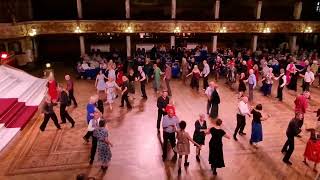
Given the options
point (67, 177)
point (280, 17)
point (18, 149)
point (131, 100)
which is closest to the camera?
point (67, 177)

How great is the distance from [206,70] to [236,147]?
19.0ft

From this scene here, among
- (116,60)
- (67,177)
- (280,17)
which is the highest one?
(280,17)

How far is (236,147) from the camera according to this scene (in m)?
9.57

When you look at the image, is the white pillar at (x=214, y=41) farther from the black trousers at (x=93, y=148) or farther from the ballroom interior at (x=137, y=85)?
the black trousers at (x=93, y=148)

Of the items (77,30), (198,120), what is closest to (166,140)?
(198,120)

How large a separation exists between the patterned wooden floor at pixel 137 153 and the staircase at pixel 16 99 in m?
0.37

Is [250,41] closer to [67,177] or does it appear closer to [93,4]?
[93,4]

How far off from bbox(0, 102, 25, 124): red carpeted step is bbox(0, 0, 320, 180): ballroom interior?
0.13ft

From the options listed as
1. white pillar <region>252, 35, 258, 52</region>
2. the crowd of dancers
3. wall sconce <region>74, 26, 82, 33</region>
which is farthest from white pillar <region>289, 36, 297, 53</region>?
wall sconce <region>74, 26, 82, 33</region>

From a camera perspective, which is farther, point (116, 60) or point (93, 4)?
point (93, 4)

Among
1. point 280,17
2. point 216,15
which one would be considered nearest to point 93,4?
point 216,15

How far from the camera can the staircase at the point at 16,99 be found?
10695mm

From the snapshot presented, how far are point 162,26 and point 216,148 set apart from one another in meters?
14.2

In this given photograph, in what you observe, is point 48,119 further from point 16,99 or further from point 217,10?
point 217,10
